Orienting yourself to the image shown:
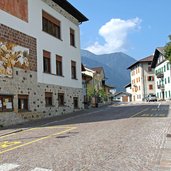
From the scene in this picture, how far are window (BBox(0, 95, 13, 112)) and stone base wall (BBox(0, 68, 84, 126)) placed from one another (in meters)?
0.23

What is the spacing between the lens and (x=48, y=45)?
2795 centimetres

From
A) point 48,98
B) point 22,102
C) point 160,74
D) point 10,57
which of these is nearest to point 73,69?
point 48,98

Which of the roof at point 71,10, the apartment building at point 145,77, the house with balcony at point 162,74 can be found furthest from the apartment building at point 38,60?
the apartment building at point 145,77

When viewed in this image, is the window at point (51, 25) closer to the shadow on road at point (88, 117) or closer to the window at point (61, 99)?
the window at point (61, 99)

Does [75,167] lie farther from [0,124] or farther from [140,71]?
[140,71]

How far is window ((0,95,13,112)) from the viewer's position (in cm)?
2067

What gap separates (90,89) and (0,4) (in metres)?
39.7

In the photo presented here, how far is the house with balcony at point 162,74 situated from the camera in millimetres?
76875

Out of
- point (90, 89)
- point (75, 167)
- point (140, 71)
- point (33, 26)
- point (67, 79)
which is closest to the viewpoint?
point (75, 167)

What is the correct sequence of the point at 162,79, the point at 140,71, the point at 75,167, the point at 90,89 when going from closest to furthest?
the point at 75,167 < the point at 90,89 < the point at 162,79 < the point at 140,71

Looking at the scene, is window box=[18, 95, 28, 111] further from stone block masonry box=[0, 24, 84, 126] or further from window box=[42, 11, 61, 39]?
Answer: window box=[42, 11, 61, 39]

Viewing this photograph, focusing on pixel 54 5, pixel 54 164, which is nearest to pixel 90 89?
pixel 54 5

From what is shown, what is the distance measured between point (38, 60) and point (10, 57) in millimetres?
4211

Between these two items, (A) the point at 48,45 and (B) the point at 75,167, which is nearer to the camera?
(B) the point at 75,167
